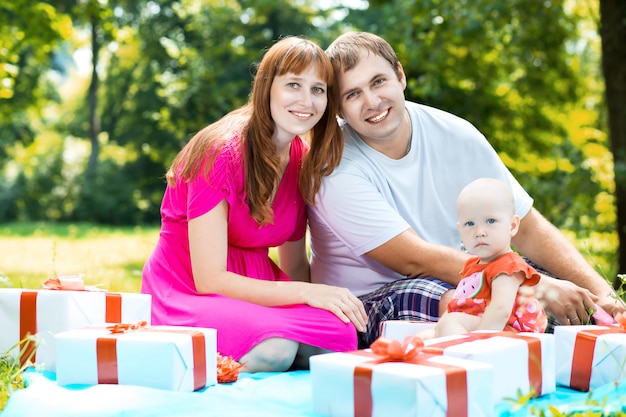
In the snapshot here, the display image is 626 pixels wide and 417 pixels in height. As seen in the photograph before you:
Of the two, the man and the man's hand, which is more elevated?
the man

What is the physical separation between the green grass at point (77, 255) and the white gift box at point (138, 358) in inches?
52.7

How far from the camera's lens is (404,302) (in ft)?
10.1

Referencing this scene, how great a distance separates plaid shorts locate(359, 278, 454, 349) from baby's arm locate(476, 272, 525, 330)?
19.6 inches

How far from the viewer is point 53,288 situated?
3053 mm

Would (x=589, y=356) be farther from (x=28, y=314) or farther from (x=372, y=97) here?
(x=28, y=314)

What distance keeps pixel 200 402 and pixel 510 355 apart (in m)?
0.92

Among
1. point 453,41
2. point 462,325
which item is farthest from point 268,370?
point 453,41

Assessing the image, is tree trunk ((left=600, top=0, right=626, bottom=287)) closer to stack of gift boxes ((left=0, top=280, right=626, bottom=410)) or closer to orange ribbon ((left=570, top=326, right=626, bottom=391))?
orange ribbon ((left=570, top=326, right=626, bottom=391))

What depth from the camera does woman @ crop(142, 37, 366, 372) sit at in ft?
9.59

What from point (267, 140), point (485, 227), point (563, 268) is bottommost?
point (563, 268)

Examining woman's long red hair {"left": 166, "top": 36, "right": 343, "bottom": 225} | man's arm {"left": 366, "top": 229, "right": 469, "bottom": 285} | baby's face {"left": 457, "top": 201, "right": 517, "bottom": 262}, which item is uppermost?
woman's long red hair {"left": 166, "top": 36, "right": 343, "bottom": 225}

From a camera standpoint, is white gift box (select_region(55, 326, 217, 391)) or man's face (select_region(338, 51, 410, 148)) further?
man's face (select_region(338, 51, 410, 148))

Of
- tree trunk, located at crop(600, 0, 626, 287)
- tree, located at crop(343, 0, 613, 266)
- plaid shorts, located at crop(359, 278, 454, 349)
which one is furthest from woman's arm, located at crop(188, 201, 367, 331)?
tree, located at crop(343, 0, 613, 266)

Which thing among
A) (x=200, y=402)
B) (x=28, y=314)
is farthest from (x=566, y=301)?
(x=28, y=314)
